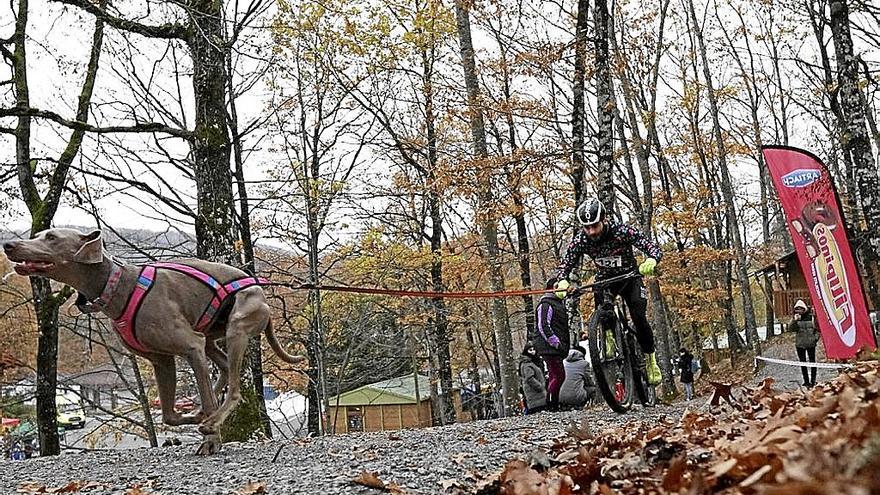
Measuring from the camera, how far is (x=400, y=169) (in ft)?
89.0

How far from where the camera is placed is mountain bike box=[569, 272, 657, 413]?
7.99 metres

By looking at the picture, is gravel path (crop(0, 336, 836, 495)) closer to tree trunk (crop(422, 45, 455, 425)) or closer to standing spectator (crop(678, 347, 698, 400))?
standing spectator (crop(678, 347, 698, 400))

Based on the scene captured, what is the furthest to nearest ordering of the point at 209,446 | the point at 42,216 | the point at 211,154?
the point at 42,216, the point at 211,154, the point at 209,446

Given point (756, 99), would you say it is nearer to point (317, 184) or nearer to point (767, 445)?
point (317, 184)

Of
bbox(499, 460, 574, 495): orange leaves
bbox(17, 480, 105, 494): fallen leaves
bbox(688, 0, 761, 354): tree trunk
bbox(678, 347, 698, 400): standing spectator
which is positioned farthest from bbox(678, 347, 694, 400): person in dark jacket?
bbox(499, 460, 574, 495): orange leaves

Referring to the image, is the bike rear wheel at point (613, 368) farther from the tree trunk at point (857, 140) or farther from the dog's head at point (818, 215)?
the tree trunk at point (857, 140)

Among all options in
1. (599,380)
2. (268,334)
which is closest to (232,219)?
(268,334)

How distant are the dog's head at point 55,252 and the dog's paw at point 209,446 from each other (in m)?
1.70

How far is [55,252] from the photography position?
19.7ft

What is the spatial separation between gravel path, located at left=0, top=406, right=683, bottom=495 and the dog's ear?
62.1 inches

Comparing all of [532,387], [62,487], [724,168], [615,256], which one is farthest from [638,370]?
[724,168]

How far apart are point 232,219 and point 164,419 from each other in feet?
14.4

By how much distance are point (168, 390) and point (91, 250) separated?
1.41 metres

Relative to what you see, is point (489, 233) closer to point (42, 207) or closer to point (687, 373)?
point (687, 373)
